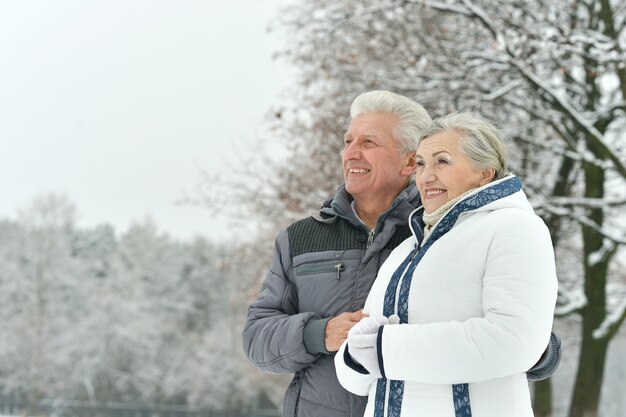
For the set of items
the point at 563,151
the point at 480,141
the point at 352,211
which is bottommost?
the point at 352,211

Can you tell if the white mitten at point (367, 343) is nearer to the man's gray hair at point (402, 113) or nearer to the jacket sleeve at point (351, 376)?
the jacket sleeve at point (351, 376)

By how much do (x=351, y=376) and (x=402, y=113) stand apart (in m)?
1.07

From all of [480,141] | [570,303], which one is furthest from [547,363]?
[570,303]

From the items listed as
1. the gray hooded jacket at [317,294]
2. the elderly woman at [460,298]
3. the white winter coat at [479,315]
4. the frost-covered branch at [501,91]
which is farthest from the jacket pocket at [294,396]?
→ the frost-covered branch at [501,91]

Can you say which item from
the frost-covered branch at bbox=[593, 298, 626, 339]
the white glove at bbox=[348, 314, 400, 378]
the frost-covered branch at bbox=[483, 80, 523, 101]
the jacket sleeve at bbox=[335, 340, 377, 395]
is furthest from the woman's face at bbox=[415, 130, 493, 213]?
the frost-covered branch at bbox=[593, 298, 626, 339]

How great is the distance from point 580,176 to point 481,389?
12.5 m

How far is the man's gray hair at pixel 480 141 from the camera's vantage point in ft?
8.00

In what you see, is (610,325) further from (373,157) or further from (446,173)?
(446,173)

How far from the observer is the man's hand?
2.72 metres

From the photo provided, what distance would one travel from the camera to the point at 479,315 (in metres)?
2.27

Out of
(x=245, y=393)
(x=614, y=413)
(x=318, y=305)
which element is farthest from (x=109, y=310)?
(x=318, y=305)

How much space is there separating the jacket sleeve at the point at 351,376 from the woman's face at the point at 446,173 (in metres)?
0.48

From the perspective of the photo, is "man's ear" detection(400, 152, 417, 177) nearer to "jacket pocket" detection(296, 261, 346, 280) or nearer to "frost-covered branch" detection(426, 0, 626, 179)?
"jacket pocket" detection(296, 261, 346, 280)

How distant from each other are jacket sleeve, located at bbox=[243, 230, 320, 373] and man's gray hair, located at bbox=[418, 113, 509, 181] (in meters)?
0.84
